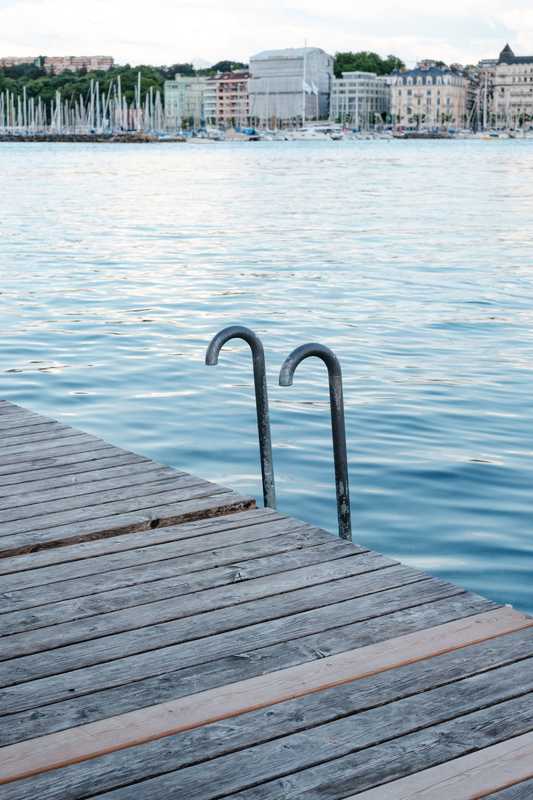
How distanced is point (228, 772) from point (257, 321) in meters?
11.9

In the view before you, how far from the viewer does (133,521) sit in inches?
199

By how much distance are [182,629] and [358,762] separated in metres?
1.00

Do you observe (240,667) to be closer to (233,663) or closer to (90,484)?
(233,663)

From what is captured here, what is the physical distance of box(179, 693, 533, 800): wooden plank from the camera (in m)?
3.00

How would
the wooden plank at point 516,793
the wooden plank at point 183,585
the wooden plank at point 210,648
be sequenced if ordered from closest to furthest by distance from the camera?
the wooden plank at point 516,793
the wooden plank at point 210,648
the wooden plank at point 183,585

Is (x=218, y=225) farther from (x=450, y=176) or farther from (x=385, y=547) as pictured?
(x=450, y=176)

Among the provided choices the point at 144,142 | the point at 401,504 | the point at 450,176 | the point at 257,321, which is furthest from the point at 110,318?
the point at 144,142

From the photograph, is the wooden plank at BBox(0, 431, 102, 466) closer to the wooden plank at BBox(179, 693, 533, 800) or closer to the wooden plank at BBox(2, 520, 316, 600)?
the wooden plank at BBox(2, 520, 316, 600)

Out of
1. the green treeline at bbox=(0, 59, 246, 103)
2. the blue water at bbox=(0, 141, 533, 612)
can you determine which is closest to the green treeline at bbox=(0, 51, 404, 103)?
the green treeline at bbox=(0, 59, 246, 103)

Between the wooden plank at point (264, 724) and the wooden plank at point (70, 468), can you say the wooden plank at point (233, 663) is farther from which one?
the wooden plank at point (70, 468)

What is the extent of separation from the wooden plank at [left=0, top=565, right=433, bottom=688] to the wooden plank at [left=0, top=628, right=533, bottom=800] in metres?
0.43

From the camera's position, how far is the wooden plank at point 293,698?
3166mm

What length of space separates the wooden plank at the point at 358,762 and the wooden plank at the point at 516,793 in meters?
0.10

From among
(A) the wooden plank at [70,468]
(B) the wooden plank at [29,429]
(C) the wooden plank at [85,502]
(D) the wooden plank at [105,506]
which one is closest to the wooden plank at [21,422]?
(B) the wooden plank at [29,429]
